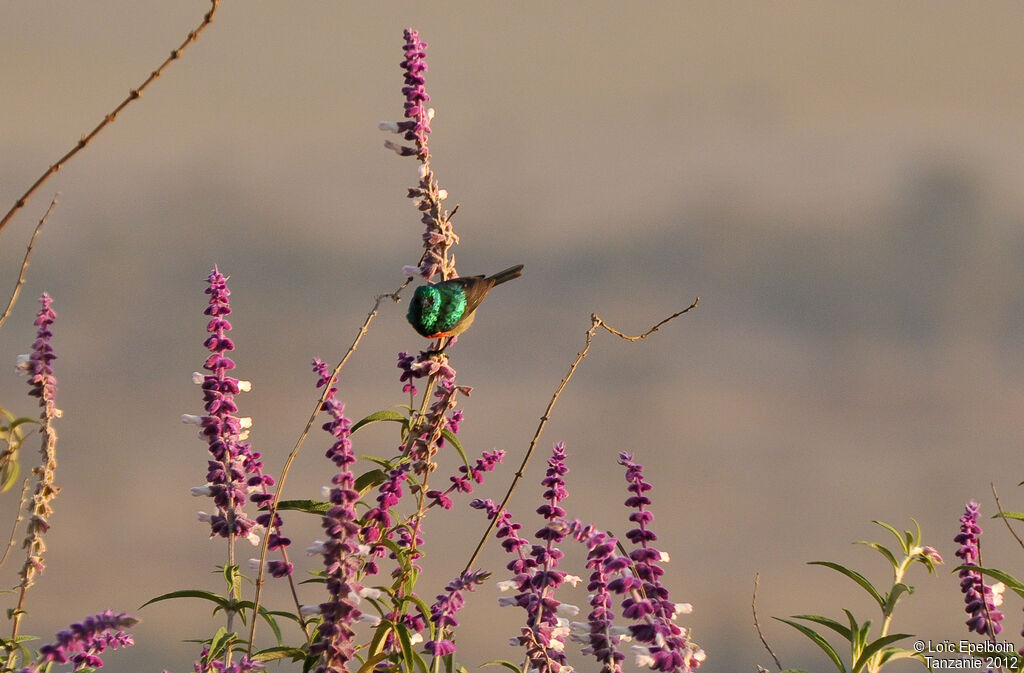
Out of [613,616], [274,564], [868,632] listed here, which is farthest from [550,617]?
[868,632]

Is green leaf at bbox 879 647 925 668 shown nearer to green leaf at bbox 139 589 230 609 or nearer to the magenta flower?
the magenta flower

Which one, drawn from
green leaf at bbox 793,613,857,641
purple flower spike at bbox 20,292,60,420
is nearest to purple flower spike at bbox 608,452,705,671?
green leaf at bbox 793,613,857,641

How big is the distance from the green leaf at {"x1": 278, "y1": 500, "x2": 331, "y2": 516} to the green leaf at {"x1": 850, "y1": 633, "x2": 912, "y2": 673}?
2.57m

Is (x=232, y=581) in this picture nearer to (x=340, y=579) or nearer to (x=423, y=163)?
(x=340, y=579)

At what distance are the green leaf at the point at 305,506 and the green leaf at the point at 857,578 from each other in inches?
89.3

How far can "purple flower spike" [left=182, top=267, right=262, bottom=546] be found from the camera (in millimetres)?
4562

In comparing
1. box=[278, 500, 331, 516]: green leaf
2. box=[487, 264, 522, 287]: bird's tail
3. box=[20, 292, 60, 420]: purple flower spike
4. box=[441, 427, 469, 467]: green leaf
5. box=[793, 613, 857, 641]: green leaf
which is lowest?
box=[793, 613, 857, 641]: green leaf

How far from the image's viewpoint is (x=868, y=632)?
502 cm

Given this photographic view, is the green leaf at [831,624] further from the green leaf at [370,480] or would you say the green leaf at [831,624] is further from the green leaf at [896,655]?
the green leaf at [370,480]

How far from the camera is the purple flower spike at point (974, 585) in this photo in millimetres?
5039

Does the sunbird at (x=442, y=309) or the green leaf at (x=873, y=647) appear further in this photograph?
the sunbird at (x=442, y=309)

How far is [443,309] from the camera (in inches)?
213

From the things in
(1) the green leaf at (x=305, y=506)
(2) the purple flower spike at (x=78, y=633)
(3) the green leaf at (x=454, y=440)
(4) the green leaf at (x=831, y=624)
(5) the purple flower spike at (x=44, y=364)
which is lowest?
(2) the purple flower spike at (x=78, y=633)

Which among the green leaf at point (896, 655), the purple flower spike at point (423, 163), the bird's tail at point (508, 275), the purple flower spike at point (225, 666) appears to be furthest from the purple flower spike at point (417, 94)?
the green leaf at point (896, 655)
